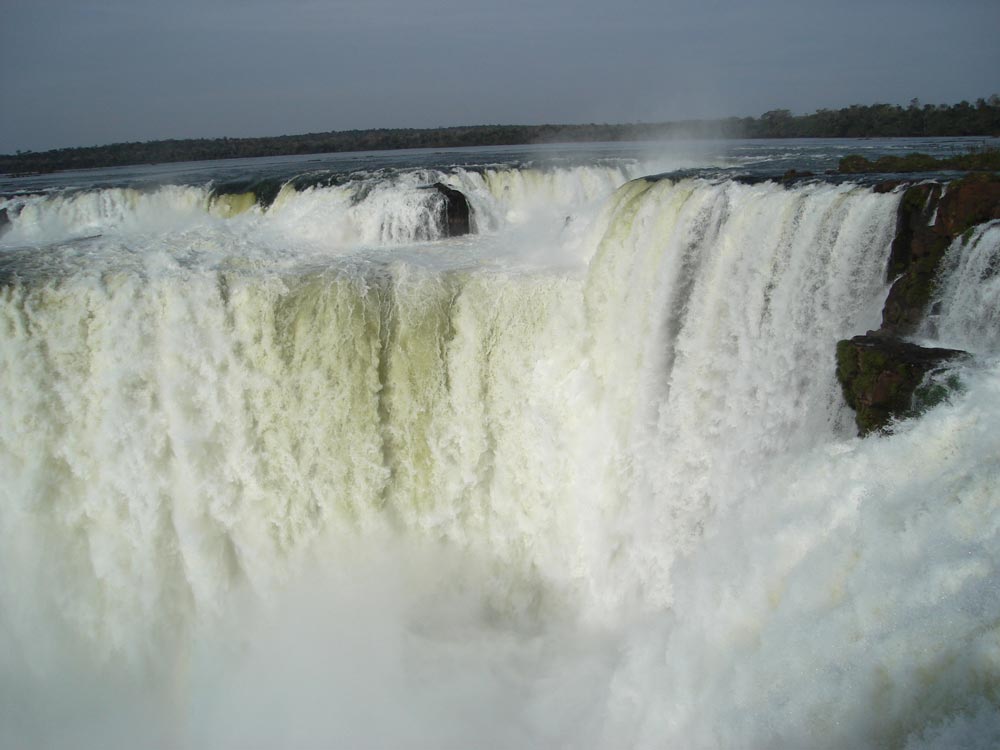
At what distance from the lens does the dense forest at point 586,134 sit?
2178 centimetres

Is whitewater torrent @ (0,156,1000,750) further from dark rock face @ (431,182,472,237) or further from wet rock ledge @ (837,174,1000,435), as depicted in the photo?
dark rock face @ (431,182,472,237)

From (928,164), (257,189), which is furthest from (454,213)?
(928,164)

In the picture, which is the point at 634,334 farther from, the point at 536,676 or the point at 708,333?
the point at 536,676

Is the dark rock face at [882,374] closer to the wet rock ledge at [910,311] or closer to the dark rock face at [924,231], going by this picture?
the wet rock ledge at [910,311]

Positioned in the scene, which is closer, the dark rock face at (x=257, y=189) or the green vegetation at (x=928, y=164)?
the green vegetation at (x=928, y=164)

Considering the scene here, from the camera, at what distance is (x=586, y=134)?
133 ft

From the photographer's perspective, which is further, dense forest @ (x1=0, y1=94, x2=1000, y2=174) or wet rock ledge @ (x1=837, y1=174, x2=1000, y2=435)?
dense forest @ (x1=0, y1=94, x2=1000, y2=174)

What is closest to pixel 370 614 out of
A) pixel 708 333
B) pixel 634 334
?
pixel 634 334

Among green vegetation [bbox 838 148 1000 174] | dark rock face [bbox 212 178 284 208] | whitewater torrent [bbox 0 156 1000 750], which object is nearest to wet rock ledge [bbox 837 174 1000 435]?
whitewater torrent [bbox 0 156 1000 750]

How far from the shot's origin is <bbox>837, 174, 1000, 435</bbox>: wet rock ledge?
16.6ft

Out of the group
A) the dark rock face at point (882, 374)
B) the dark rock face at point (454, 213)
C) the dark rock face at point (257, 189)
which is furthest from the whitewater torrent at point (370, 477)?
the dark rock face at point (257, 189)

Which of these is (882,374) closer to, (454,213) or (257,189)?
(454,213)

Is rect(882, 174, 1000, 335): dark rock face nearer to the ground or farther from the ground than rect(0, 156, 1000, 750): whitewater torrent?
farther from the ground

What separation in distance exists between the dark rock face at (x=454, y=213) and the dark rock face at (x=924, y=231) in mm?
8718
